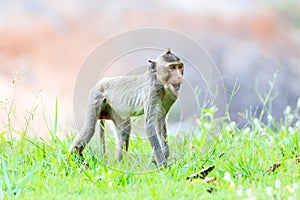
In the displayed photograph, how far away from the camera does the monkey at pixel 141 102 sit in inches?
159

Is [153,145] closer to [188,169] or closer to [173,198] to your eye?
[188,169]

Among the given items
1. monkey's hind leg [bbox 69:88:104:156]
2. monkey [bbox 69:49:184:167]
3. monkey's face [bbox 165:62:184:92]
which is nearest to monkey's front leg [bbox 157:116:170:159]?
monkey [bbox 69:49:184:167]

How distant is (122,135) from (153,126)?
0.40m

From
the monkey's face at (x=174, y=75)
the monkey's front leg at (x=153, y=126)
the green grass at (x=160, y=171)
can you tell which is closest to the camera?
the green grass at (x=160, y=171)

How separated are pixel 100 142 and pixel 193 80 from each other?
836mm

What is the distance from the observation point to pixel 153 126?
13.7 feet

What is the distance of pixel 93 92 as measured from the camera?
14.1ft

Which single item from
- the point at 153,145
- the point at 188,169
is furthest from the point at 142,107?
the point at 188,169

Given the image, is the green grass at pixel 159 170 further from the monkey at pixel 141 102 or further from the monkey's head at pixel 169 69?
the monkey's head at pixel 169 69

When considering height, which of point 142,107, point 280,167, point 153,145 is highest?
point 142,107

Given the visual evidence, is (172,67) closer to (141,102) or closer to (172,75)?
(172,75)

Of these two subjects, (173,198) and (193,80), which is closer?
(173,198)

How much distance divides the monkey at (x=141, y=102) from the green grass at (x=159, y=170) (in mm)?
112

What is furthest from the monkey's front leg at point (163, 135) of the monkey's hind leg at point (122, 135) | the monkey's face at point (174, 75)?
the monkey's face at point (174, 75)
